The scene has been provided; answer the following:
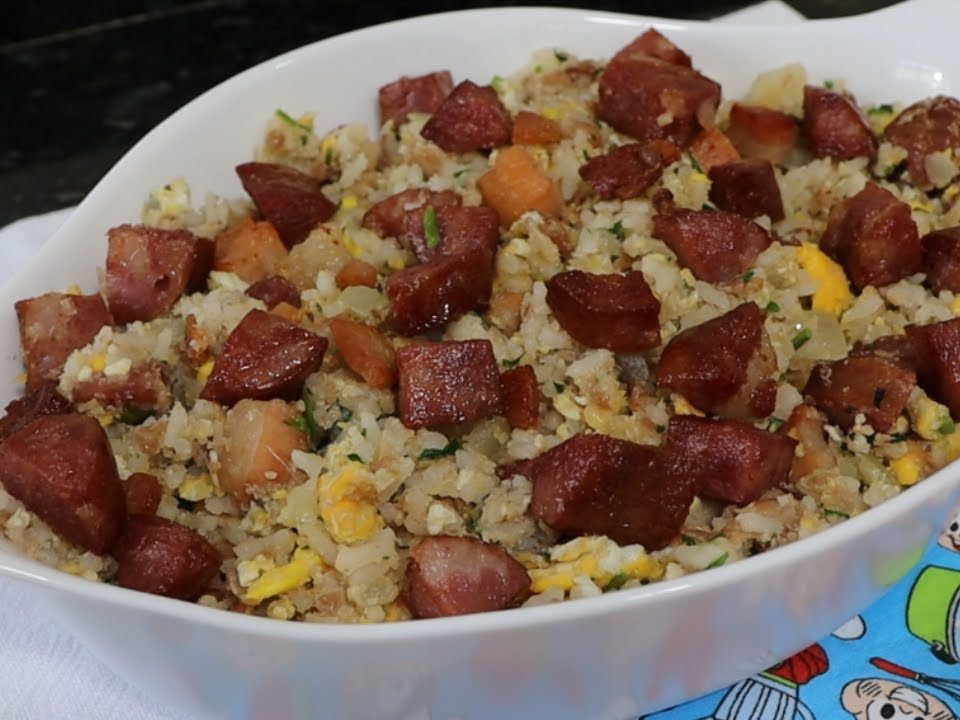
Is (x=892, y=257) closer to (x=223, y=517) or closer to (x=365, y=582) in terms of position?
(x=365, y=582)

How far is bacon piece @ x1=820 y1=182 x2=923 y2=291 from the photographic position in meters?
2.05

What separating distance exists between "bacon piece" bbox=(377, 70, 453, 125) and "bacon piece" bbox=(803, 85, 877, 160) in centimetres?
83

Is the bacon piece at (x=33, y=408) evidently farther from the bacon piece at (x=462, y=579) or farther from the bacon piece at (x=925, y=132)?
the bacon piece at (x=925, y=132)

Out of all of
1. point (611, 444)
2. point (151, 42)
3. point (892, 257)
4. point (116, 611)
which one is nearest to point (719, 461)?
point (611, 444)

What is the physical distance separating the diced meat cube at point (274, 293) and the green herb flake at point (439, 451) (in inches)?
17.7

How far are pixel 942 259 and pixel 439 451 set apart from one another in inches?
42.3

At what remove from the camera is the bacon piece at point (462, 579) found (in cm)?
151

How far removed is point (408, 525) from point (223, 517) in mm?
318

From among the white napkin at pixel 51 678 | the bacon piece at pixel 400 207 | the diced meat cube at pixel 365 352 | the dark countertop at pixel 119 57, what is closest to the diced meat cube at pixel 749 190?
the bacon piece at pixel 400 207

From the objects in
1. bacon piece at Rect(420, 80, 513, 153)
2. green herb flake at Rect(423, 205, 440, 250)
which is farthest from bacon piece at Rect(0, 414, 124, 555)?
bacon piece at Rect(420, 80, 513, 153)

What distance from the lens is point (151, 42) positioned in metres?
4.16

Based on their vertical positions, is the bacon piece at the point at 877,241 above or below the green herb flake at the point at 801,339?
above

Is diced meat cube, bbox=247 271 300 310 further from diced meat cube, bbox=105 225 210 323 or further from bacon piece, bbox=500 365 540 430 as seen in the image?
bacon piece, bbox=500 365 540 430

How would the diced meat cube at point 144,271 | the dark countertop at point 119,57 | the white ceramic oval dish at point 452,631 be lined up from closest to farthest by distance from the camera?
the white ceramic oval dish at point 452,631
the diced meat cube at point 144,271
the dark countertop at point 119,57
